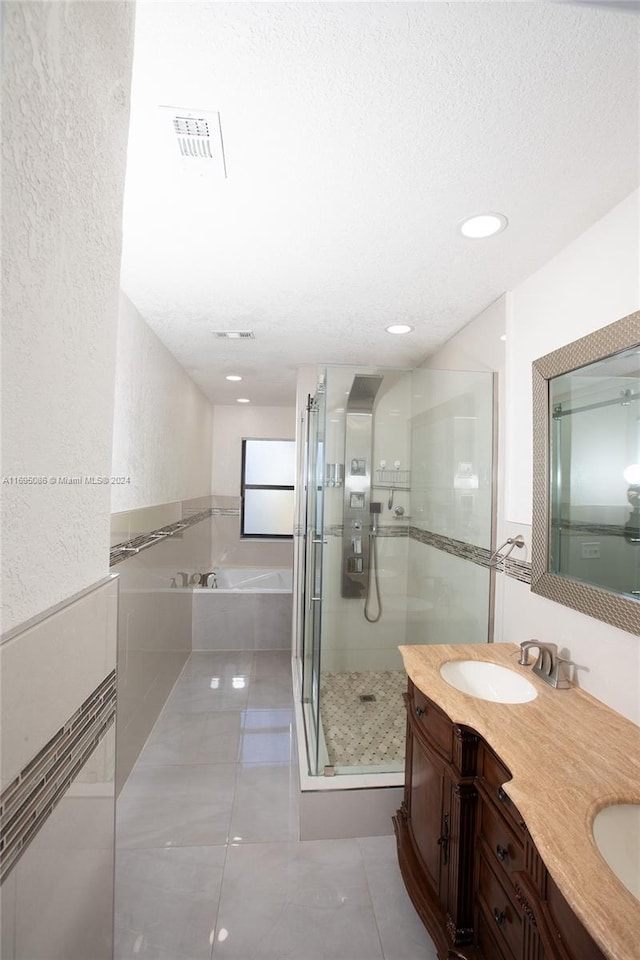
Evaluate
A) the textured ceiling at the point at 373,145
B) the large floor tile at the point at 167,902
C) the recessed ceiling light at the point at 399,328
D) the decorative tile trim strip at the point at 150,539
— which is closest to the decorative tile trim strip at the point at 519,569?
the textured ceiling at the point at 373,145

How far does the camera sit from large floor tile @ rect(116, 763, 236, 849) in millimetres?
1952

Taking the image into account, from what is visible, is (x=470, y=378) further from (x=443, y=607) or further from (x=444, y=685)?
(x=444, y=685)

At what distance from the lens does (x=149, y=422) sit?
2795mm

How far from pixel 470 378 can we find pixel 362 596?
58.1 inches

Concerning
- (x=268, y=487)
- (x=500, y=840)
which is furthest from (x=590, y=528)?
(x=268, y=487)

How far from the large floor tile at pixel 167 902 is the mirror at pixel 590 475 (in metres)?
1.69

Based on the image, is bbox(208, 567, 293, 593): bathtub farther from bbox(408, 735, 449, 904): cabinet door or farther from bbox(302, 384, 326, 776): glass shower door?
bbox(408, 735, 449, 904): cabinet door

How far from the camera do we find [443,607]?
8.73 feet

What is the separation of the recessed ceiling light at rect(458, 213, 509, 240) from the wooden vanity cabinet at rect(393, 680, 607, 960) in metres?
1.67

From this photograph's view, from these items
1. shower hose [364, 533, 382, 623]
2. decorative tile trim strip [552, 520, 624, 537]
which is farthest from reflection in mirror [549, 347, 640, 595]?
shower hose [364, 533, 382, 623]

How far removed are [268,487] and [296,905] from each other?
4.20 m

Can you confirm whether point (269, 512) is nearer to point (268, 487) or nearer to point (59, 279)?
point (268, 487)

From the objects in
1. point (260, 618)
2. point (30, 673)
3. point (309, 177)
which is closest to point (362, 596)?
point (260, 618)

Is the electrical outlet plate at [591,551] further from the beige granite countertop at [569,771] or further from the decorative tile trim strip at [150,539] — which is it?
the decorative tile trim strip at [150,539]
